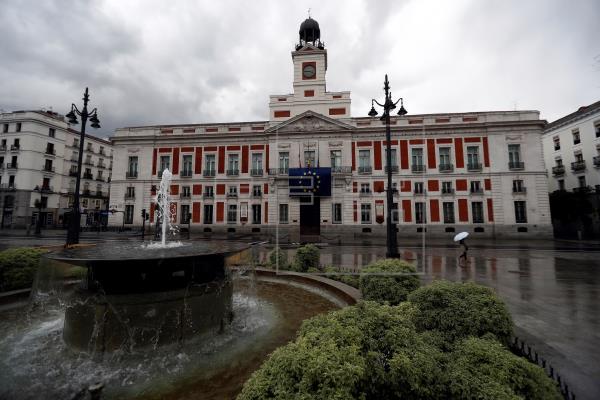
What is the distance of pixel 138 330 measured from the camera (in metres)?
4.10

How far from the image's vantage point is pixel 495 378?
210 cm

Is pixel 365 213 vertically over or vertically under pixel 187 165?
under

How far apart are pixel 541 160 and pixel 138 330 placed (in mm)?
35092

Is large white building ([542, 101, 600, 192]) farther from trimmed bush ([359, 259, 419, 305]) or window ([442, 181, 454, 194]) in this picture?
trimmed bush ([359, 259, 419, 305])

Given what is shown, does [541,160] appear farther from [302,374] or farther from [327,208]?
[302,374]

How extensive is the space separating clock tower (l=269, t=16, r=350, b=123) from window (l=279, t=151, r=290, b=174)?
415 centimetres

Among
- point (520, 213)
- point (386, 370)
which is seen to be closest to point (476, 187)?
point (520, 213)

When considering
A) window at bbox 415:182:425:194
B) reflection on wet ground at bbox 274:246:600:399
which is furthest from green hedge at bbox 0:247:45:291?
window at bbox 415:182:425:194

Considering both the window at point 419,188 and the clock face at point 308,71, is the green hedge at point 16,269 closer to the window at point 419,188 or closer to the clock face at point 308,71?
the window at point 419,188

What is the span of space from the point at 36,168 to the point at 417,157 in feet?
169

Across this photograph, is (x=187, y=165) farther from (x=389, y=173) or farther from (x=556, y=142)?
(x=556, y=142)

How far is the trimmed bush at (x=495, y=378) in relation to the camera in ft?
6.40

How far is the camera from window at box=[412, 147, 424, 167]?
2764 cm

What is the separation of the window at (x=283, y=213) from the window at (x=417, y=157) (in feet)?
48.3
